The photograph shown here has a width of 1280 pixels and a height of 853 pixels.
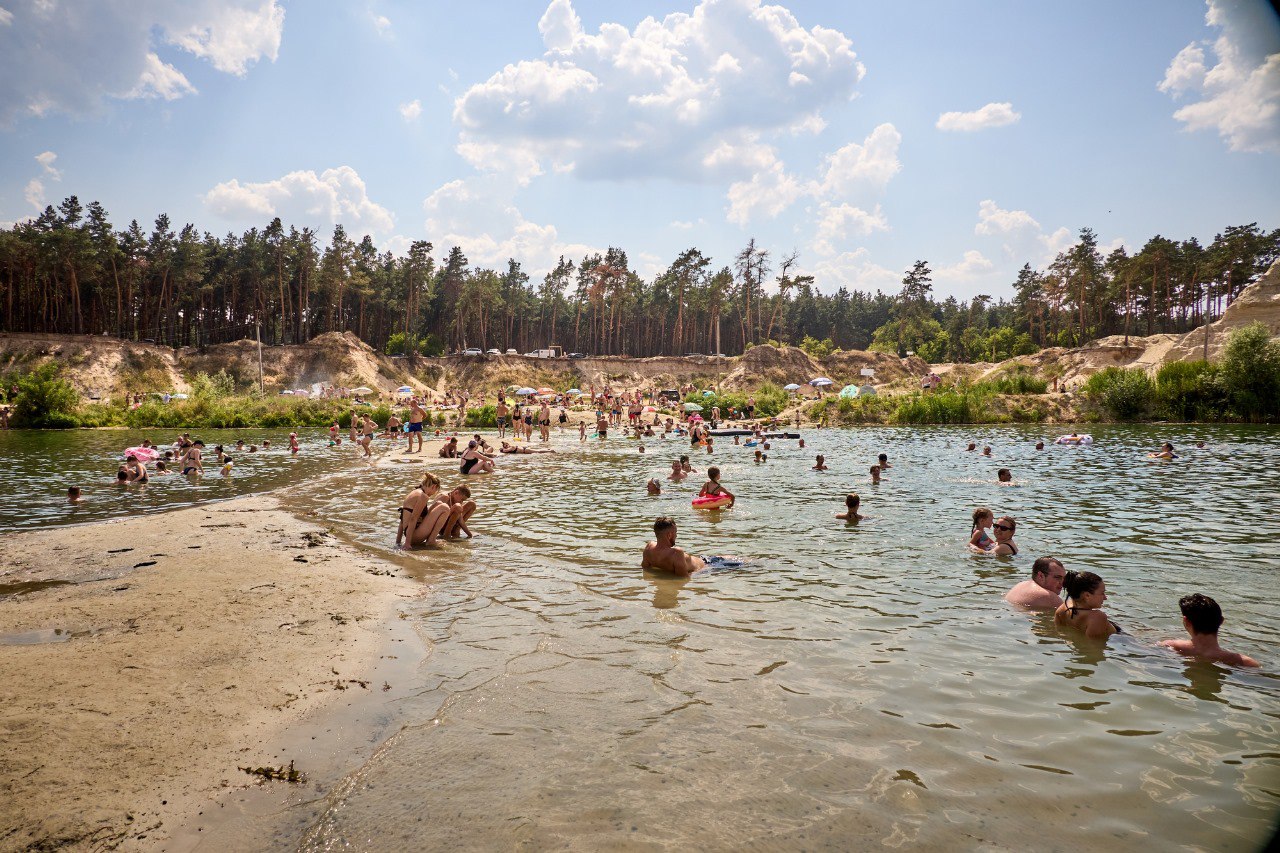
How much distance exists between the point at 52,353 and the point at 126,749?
265ft

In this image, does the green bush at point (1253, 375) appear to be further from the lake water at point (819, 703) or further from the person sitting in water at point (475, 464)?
the person sitting in water at point (475, 464)

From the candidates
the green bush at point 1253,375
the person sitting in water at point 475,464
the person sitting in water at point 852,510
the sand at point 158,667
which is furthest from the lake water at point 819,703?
the green bush at point 1253,375

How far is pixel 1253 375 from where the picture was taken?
40.3 metres

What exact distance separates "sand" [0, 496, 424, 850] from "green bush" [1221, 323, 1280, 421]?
52.7 meters

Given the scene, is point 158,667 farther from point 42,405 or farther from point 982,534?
point 42,405

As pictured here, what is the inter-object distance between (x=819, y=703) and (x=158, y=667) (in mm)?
5758

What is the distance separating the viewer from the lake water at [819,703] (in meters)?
3.71

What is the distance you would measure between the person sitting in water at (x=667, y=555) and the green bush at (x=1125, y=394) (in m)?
49.2

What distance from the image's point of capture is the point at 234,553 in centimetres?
1015

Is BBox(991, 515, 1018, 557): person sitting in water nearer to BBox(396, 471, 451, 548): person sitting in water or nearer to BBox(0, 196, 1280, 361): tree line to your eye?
BBox(396, 471, 451, 548): person sitting in water

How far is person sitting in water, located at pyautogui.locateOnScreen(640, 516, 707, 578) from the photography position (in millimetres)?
9359

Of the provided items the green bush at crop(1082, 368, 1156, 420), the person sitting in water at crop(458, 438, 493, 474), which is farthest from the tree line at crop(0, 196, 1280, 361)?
the person sitting in water at crop(458, 438, 493, 474)

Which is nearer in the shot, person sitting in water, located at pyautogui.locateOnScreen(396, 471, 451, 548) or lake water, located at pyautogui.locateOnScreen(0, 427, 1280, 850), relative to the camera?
lake water, located at pyautogui.locateOnScreen(0, 427, 1280, 850)

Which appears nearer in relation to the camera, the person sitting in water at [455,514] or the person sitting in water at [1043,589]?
the person sitting in water at [1043,589]
